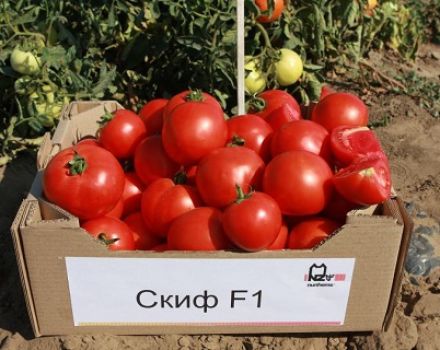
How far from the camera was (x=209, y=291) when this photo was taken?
170 centimetres

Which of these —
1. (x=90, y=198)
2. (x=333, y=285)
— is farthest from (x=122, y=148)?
(x=333, y=285)

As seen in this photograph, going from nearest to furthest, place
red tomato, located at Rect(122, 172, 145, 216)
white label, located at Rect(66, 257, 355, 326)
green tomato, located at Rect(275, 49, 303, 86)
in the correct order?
white label, located at Rect(66, 257, 355, 326), red tomato, located at Rect(122, 172, 145, 216), green tomato, located at Rect(275, 49, 303, 86)

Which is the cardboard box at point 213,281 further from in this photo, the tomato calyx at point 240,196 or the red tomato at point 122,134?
the red tomato at point 122,134

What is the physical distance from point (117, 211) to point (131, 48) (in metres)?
1.32

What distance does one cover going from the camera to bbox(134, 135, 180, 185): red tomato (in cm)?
194

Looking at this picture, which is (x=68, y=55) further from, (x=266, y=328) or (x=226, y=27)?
(x=266, y=328)

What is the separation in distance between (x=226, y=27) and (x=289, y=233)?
1.29 meters

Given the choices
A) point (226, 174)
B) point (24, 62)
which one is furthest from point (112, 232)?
point (24, 62)

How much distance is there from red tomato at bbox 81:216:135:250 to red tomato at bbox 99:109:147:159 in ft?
1.04

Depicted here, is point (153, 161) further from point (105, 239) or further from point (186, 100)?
point (105, 239)

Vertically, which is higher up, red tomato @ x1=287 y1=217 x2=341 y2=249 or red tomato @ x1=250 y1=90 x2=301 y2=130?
red tomato @ x1=250 y1=90 x2=301 y2=130

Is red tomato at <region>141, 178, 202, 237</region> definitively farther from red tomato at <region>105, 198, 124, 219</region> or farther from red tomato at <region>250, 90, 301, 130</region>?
red tomato at <region>250, 90, 301, 130</region>

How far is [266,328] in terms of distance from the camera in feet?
5.88

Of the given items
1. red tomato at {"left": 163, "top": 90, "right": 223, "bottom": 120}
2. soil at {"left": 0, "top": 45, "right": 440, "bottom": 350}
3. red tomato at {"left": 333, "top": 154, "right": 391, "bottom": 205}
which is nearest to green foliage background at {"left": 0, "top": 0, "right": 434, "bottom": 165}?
soil at {"left": 0, "top": 45, "right": 440, "bottom": 350}
